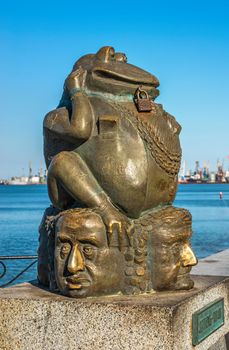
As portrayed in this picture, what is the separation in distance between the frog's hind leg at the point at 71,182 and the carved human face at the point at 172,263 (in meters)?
0.68

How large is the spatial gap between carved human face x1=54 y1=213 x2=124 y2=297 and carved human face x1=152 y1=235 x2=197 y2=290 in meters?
0.36

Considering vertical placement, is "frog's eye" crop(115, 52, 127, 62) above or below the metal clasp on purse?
above

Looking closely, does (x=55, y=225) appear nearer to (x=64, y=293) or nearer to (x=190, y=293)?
Answer: (x=64, y=293)

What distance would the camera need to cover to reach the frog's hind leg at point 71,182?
5.34 m

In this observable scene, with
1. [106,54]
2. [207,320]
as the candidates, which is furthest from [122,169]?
[207,320]

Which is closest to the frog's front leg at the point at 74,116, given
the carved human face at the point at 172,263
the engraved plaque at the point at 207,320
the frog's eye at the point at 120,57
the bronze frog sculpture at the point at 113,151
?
the bronze frog sculpture at the point at 113,151

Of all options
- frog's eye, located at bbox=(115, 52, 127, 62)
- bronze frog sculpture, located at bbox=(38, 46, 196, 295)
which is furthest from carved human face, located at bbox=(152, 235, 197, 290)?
frog's eye, located at bbox=(115, 52, 127, 62)

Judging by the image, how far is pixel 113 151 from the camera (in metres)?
5.38

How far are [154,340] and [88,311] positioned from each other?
566 mm

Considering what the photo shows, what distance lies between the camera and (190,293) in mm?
5281

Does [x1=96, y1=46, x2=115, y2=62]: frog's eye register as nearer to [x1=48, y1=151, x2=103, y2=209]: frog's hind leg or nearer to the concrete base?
[x1=48, y1=151, x2=103, y2=209]: frog's hind leg

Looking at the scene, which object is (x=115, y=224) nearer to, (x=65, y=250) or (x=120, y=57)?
(x=65, y=250)

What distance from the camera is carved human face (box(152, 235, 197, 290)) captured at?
532cm

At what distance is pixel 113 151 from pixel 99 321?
145 cm
